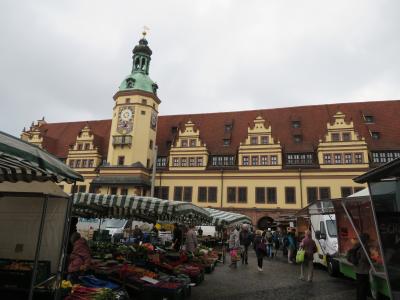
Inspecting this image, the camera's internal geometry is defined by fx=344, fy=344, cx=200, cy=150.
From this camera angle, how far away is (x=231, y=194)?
3631 centimetres

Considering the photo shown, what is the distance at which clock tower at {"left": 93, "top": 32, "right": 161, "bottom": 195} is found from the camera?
1503 inches

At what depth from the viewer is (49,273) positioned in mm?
7016

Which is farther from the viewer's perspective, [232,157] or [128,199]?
[232,157]

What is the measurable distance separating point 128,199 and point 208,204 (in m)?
26.7

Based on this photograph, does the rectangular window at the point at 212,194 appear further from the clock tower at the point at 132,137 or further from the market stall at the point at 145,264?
the market stall at the point at 145,264

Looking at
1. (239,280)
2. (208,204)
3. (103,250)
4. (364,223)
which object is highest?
(208,204)

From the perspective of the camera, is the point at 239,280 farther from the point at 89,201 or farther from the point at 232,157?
the point at 232,157

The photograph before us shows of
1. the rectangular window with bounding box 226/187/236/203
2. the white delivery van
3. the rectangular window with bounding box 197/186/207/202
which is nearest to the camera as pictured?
the white delivery van

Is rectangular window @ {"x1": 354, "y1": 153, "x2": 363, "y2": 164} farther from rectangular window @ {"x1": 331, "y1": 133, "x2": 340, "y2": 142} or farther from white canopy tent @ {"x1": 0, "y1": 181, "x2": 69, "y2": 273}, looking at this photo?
white canopy tent @ {"x1": 0, "y1": 181, "x2": 69, "y2": 273}

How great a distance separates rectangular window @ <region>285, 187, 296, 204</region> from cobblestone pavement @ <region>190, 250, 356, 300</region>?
66.3 ft

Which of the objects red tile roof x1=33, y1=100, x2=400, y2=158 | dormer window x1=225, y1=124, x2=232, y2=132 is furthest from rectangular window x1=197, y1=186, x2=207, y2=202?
dormer window x1=225, y1=124, x2=232, y2=132

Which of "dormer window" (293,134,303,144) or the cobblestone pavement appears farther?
"dormer window" (293,134,303,144)

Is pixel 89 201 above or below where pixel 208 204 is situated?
below

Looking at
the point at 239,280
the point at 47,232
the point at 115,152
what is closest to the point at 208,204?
the point at 115,152
